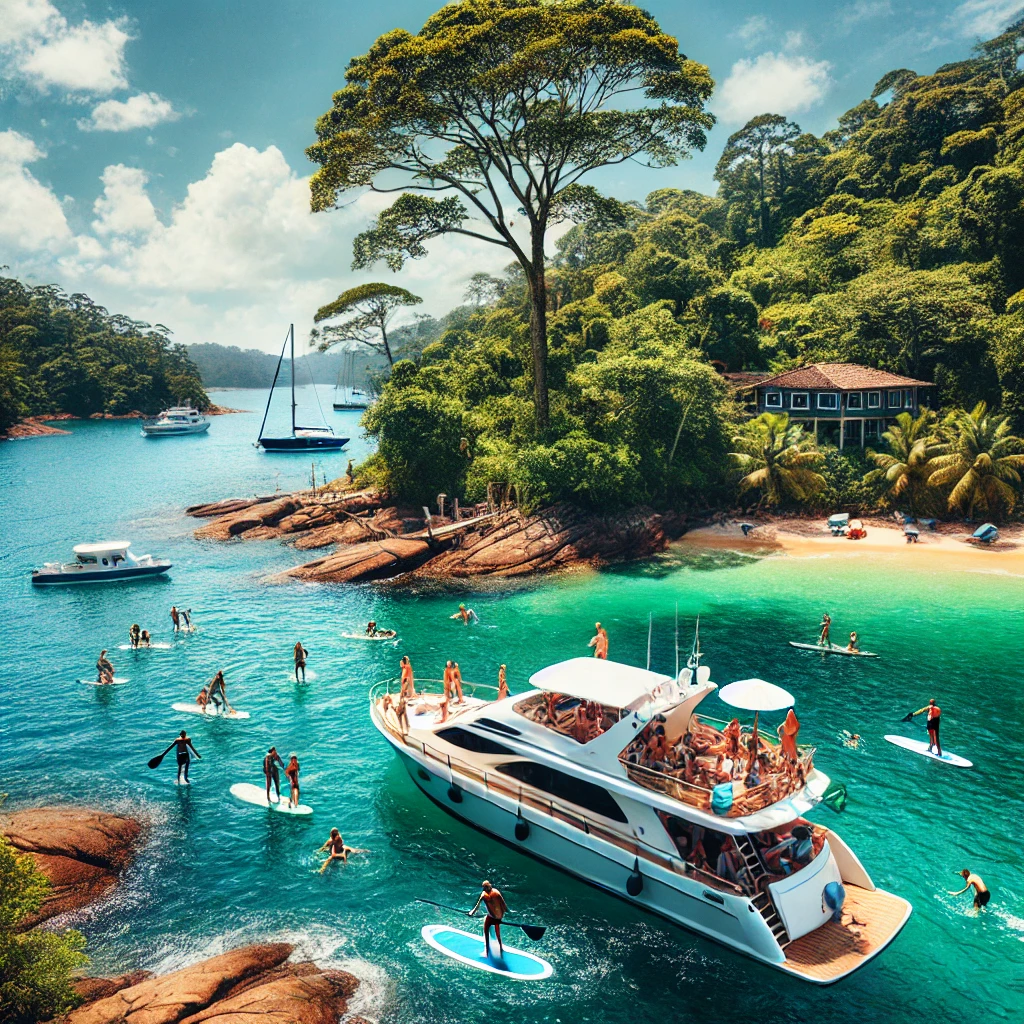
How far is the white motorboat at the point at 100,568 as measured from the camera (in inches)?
1625

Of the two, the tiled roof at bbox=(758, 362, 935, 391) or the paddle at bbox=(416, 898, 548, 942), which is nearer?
the paddle at bbox=(416, 898, 548, 942)

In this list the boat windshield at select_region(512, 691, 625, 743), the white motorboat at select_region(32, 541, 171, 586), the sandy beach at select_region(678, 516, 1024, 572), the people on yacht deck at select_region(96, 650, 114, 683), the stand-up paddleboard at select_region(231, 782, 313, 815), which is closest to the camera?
the boat windshield at select_region(512, 691, 625, 743)

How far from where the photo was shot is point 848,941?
13820mm

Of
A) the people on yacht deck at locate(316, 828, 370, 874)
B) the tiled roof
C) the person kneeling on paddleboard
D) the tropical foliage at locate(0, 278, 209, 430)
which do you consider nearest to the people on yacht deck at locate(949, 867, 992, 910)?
the person kneeling on paddleboard

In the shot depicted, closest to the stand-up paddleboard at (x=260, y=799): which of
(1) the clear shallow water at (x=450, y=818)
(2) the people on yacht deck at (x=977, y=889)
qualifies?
(1) the clear shallow water at (x=450, y=818)

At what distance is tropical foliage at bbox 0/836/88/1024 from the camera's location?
11.9 metres

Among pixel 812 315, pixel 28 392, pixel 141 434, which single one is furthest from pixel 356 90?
pixel 28 392

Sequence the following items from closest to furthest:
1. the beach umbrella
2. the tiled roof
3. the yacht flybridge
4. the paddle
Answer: the yacht flybridge → the paddle → the beach umbrella → the tiled roof

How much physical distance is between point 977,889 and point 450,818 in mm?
12114

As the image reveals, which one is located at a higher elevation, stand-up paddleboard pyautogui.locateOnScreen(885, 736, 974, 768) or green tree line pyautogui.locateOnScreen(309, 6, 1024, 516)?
green tree line pyautogui.locateOnScreen(309, 6, 1024, 516)

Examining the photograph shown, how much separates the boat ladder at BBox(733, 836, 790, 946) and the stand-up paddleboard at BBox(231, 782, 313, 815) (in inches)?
438

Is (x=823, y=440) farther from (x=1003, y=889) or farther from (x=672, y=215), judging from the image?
(x=672, y=215)

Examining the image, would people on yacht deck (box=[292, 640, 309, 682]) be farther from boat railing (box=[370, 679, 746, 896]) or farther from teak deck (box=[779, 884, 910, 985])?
teak deck (box=[779, 884, 910, 985])

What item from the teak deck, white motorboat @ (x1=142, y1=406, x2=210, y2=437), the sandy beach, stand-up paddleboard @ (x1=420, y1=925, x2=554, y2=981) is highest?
white motorboat @ (x1=142, y1=406, x2=210, y2=437)
